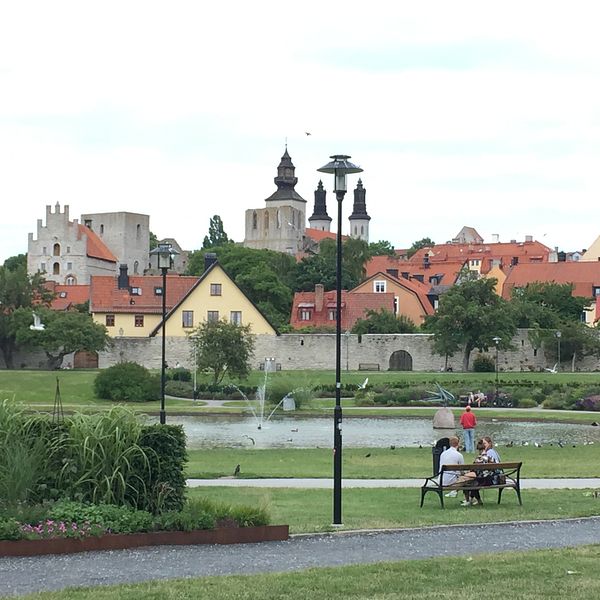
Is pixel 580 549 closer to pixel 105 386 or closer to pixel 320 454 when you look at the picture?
pixel 320 454

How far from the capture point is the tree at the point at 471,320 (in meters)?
71.2

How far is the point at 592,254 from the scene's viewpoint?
123812mm

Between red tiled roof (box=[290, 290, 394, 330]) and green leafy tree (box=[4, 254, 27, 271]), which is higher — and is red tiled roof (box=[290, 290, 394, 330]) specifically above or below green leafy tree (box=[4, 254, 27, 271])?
below

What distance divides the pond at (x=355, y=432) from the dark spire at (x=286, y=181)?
14866cm

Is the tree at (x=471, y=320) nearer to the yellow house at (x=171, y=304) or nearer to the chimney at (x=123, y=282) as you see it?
the yellow house at (x=171, y=304)

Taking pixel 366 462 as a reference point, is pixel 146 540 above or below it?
above

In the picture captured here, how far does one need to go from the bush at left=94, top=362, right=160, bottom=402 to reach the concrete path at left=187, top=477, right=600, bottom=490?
3343 centimetres

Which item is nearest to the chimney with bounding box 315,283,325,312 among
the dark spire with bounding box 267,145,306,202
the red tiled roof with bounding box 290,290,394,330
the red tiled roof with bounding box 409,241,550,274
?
the red tiled roof with bounding box 290,290,394,330

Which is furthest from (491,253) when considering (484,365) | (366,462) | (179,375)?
(366,462)

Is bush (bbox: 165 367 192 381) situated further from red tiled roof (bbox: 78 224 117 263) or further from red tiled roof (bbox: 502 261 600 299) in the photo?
red tiled roof (bbox: 78 224 117 263)

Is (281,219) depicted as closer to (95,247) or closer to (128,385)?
(95,247)

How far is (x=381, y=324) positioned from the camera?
3137 inches

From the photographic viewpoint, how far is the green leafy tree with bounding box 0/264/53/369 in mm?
74625

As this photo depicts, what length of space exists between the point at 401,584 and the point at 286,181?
7259 inches
